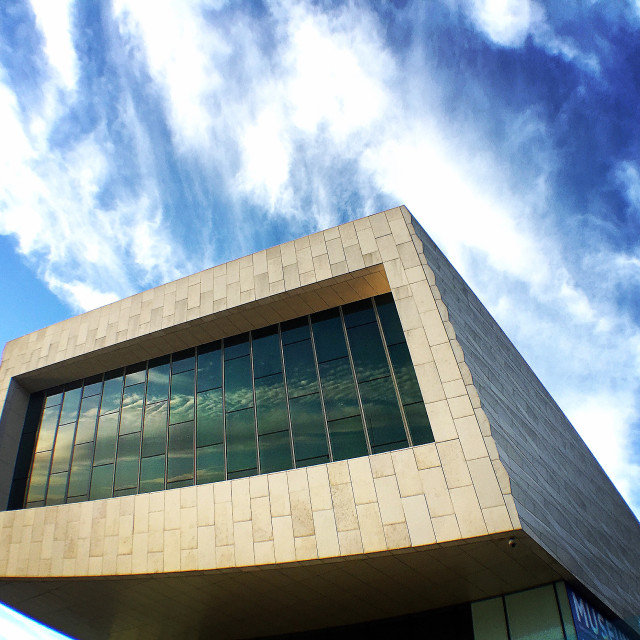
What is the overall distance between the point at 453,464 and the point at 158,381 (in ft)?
37.1

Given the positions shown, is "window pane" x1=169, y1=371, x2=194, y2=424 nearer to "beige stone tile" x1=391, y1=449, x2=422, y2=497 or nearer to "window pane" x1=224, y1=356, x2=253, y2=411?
"window pane" x1=224, y1=356, x2=253, y2=411

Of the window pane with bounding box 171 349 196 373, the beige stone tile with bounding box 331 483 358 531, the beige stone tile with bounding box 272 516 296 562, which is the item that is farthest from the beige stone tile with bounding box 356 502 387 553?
the window pane with bounding box 171 349 196 373

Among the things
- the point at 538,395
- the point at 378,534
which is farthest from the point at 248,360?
the point at 538,395

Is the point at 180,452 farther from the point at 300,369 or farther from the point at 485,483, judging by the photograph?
the point at 485,483

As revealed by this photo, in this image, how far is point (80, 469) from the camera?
65.4ft

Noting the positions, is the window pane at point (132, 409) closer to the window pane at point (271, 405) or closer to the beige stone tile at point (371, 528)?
the window pane at point (271, 405)

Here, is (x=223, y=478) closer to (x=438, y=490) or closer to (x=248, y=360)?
(x=248, y=360)

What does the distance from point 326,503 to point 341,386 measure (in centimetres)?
386

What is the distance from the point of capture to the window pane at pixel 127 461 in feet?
61.3

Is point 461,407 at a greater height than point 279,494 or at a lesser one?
greater

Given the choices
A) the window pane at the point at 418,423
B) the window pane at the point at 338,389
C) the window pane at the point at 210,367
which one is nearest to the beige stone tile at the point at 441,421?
the window pane at the point at 418,423

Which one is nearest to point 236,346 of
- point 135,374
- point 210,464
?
point 210,464

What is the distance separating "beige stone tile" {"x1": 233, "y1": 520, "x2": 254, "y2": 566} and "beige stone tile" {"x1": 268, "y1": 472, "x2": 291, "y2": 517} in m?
0.81

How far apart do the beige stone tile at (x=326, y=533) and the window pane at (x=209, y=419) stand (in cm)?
492
